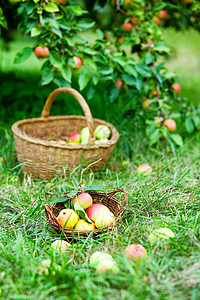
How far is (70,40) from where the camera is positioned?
2.33m

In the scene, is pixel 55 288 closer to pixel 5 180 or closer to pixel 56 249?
pixel 56 249

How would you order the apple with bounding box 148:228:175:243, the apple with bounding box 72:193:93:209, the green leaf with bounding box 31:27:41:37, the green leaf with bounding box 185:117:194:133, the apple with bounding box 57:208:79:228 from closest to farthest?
the apple with bounding box 148:228:175:243, the apple with bounding box 57:208:79:228, the apple with bounding box 72:193:93:209, the green leaf with bounding box 31:27:41:37, the green leaf with bounding box 185:117:194:133

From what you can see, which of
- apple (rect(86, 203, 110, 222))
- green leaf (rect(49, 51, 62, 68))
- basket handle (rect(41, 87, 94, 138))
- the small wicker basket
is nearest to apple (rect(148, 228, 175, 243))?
the small wicker basket

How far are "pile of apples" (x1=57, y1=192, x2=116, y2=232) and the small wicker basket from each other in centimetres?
3

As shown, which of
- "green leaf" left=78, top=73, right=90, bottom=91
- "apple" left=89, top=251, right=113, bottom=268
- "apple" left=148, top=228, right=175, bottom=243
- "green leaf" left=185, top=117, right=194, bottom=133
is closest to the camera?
"apple" left=89, top=251, right=113, bottom=268

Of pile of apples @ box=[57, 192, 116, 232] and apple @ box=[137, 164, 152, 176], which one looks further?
apple @ box=[137, 164, 152, 176]

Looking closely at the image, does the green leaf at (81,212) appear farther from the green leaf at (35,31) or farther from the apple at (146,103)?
the apple at (146,103)

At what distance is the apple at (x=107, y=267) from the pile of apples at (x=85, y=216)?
0.26 meters

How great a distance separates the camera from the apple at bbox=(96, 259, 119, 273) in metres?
1.27

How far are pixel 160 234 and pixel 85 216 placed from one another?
1.21ft

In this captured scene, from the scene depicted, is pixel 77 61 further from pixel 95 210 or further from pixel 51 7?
pixel 95 210

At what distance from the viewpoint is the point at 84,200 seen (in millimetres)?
1684

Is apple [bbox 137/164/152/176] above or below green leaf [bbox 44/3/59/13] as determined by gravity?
below

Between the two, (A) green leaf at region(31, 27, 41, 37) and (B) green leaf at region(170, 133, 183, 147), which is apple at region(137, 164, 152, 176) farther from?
(A) green leaf at region(31, 27, 41, 37)
